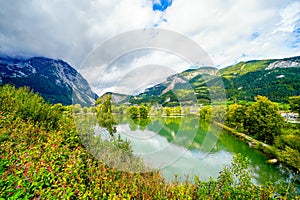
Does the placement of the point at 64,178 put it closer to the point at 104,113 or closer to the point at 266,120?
the point at 104,113

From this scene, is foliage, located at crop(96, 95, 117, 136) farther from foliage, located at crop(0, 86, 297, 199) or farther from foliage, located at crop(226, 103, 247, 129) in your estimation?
foliage, located at crop(226, 103, 247, 129)

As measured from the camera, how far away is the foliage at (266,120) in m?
21.8

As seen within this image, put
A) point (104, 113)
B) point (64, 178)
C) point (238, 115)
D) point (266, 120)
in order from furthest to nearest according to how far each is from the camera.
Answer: point (238, 115) → point (266, 120) → point (104, 113) → point (64, 178)

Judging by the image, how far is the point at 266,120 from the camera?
22.8 metres

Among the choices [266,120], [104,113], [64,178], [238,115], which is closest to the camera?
[64,178]

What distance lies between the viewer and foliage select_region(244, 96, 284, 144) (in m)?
21.8

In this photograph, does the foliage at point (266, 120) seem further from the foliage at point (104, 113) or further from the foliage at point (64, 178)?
the foliage at point (64, 178)

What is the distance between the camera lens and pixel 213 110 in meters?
40.6

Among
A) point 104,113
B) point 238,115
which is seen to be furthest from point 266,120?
point 104,113

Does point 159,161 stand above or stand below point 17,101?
below

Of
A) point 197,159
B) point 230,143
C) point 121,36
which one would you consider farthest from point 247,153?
point 121,36

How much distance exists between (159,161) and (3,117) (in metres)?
6.93

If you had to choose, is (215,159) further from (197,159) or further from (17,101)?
(17,101)

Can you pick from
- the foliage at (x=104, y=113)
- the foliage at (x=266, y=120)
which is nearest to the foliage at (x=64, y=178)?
the foliage at (x=104, y=113)
